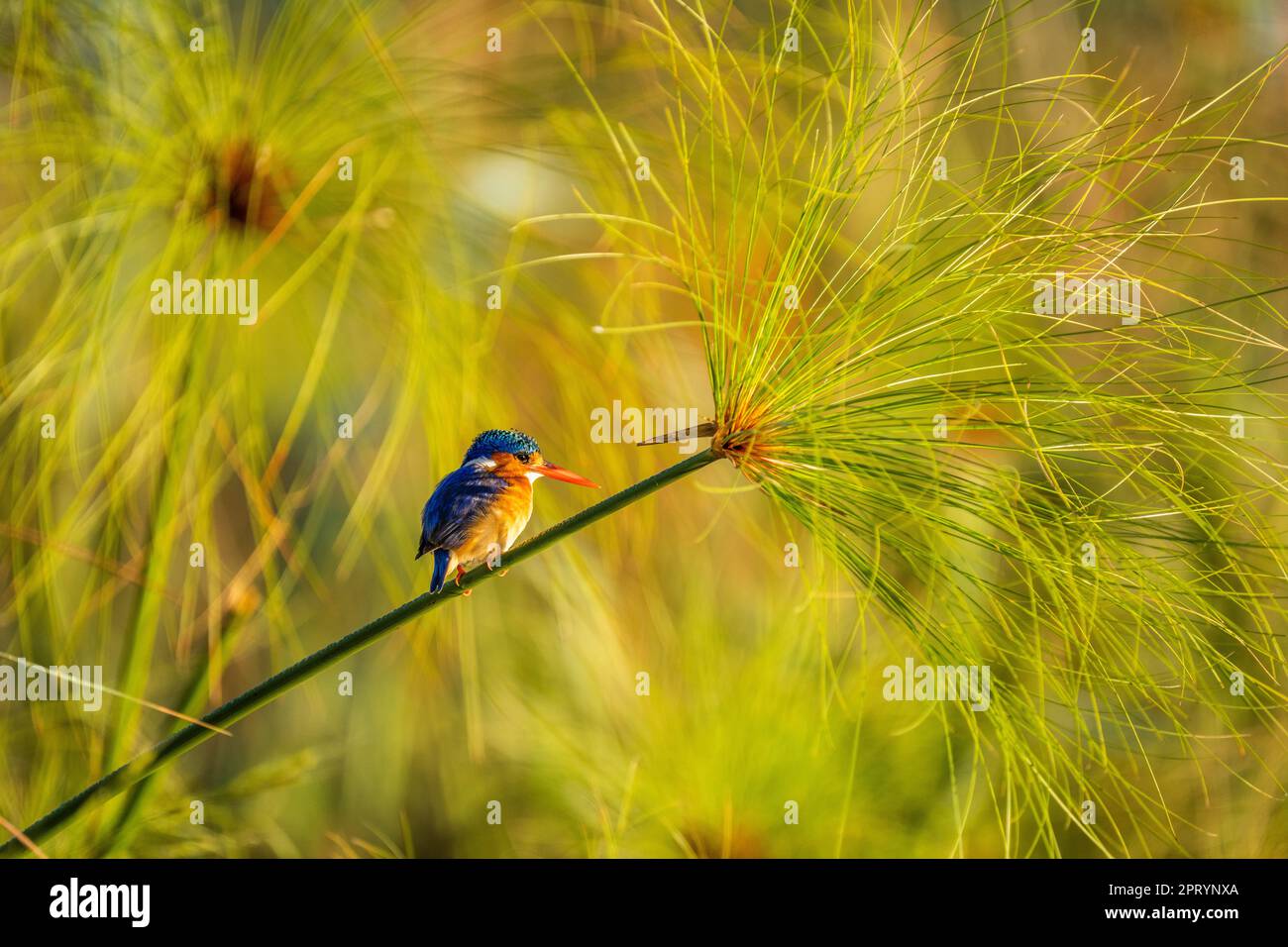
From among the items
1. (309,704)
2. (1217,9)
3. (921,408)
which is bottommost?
(309,704)

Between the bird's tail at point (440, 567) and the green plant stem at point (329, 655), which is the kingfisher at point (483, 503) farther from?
the green plant stem at point (329, 655)

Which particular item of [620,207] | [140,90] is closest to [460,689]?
[620,207]

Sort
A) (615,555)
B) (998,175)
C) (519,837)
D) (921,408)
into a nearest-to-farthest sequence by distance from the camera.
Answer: (921,408)
(998,175)
(615,555)
(519,837)

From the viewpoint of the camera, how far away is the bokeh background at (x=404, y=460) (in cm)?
115

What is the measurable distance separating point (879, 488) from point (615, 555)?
874mm

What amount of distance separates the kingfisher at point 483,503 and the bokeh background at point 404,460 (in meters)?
0.17

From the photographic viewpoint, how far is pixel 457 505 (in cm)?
93

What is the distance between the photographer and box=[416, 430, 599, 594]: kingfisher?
90 cm

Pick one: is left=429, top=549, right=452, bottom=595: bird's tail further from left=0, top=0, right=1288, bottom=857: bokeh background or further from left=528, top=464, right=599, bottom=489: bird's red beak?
left=0, top=0, right=1288, bottom=857: bokeh background

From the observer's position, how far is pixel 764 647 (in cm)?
Result: 181

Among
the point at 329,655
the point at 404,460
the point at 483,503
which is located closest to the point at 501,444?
the point at 483,503

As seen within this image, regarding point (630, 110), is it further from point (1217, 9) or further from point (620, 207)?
point (1217, 9)

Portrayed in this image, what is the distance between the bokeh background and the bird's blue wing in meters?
0.20

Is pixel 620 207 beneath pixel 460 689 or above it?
above
